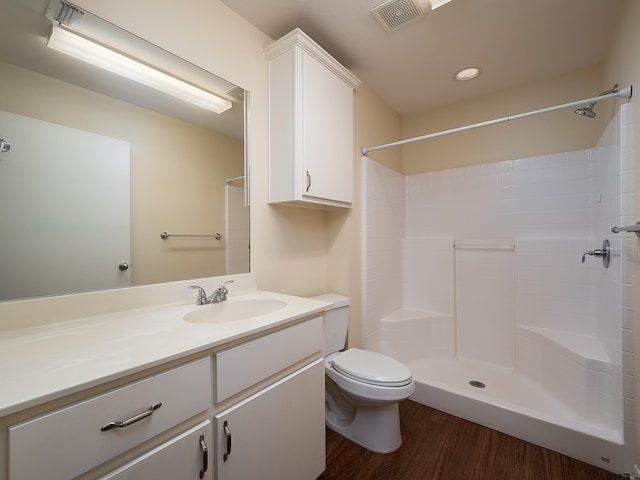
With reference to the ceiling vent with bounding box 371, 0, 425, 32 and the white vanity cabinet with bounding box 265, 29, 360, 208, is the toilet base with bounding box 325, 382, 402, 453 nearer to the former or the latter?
the white vanity cabinet with bounding box 265, 29, 360, 208

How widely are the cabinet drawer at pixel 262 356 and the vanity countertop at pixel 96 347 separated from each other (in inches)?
2.0

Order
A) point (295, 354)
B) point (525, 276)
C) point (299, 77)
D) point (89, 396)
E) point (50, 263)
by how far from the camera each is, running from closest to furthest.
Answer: point (89, 396)
point (50, 263)
point (295, 354)
point (299, 77)
point (525, 276)

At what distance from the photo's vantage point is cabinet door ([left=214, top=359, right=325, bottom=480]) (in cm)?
89

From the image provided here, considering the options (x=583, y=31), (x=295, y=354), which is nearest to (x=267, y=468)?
(x=295, y=354)

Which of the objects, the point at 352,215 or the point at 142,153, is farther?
the point at 352,215

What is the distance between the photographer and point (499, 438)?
5.35 feet

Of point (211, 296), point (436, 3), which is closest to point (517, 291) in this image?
point (436, 3)

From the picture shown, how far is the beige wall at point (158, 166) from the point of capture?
0.96m

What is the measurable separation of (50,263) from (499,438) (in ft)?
7.78

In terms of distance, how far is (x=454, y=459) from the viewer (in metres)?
1.49

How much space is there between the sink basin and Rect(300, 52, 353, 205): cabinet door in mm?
639

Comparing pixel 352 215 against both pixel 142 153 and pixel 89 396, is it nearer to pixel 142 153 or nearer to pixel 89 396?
pixel 142 153

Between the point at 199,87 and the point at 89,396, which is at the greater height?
the point at 199,87

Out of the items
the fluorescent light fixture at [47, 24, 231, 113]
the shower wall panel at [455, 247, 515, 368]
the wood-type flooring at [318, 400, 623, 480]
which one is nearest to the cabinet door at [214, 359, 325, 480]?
the wood-type flooring at [318, 400, 623, 480]
